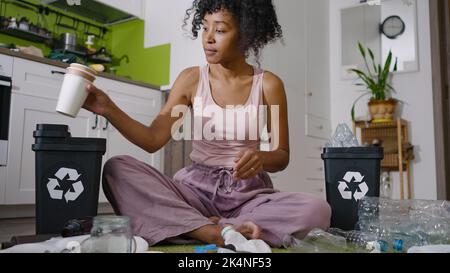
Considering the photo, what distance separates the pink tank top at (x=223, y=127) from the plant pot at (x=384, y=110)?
186 centimetres

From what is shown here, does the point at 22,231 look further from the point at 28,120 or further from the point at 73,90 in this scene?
the point at 73,90

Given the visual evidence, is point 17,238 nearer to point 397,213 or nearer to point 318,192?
point 397,213

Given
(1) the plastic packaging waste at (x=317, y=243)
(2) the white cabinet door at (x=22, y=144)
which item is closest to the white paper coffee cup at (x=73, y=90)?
(1) the plastic packaging waste at (x=317, y=243)

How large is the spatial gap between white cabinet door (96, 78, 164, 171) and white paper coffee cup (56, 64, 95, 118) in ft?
4.22

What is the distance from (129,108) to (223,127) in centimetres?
123

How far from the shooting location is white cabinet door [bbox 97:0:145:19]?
8.02ft

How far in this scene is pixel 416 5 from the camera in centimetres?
301

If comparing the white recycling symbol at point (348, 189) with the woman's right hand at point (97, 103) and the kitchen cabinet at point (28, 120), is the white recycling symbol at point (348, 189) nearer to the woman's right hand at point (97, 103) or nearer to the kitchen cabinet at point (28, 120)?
the woman's right hand at point (97, 103)

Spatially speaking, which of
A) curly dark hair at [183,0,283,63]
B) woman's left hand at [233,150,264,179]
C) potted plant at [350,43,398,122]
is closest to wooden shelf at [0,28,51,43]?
curly dark hair at [183,0,283,63]

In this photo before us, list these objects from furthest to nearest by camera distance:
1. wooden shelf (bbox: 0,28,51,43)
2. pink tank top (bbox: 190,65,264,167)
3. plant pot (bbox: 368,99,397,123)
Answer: plant pot (bbox: 368,99,397,123)
wooden shelf (bbox: 0,28,51,43)
pink tank top (bbox: 190,65,264,167)

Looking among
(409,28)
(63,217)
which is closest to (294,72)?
(409,28)

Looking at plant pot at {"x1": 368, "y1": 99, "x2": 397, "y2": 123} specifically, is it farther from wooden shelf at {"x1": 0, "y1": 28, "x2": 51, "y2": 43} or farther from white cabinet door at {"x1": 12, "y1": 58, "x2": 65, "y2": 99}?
wooden shelf at {"x1": 0, "y1": 28, "x2": 51, "y2": 43}

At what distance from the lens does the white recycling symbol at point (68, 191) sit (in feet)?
3.51

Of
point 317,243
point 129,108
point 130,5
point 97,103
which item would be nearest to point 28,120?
point 129,108
